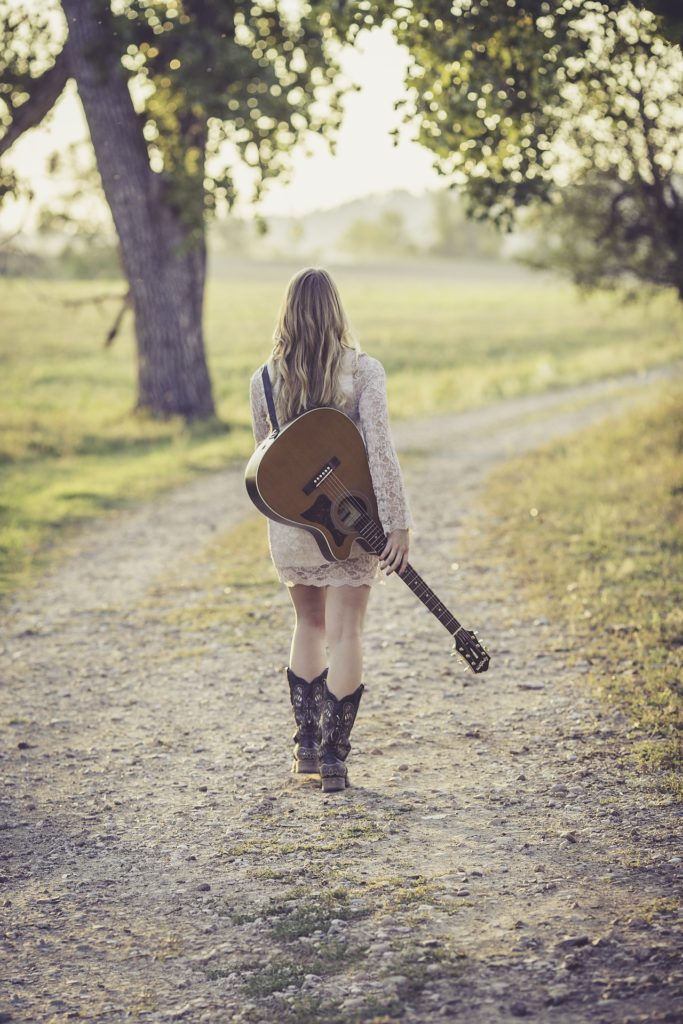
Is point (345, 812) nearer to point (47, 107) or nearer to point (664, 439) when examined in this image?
point (664, 439)

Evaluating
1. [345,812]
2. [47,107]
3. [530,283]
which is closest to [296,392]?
[345,812]

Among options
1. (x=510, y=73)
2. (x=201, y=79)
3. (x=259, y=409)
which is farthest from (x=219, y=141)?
(x=259, y=409)

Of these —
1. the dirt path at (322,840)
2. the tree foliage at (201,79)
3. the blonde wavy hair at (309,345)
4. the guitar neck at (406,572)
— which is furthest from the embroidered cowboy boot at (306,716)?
the tree foliage at (201,79)

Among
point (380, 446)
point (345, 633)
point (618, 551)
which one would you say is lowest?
point (618, 551)

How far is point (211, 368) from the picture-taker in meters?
29.9

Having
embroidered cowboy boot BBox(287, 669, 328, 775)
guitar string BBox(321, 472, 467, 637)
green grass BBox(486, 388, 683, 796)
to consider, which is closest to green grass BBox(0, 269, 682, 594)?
green grass BBox(486, 388, 683, 796)

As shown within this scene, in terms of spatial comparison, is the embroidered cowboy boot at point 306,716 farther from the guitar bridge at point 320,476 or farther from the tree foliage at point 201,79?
the tree foliage at point 201,79

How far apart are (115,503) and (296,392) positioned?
27.4 ft

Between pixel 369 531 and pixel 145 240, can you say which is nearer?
pixel 369 531

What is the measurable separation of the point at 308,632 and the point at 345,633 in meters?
0.27

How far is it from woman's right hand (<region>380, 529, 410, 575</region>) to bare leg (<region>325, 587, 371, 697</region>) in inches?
10.5

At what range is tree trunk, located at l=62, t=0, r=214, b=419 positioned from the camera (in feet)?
50.5

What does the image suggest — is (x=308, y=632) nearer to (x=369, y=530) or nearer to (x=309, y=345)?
(x=369, y=530)

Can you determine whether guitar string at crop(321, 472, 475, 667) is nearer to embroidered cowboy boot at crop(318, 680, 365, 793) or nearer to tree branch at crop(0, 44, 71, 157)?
embroidered cowboy boot at crop(318, 680, 365, 793)
